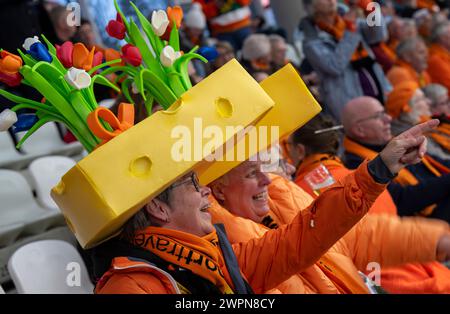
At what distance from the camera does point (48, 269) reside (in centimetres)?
335

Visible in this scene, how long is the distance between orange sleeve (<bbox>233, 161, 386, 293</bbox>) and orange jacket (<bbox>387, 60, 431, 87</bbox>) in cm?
424

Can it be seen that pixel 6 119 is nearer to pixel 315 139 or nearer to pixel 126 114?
pixel 126 114

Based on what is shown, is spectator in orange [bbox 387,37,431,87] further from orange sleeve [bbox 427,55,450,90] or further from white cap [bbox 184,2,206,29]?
white cap [bbox 184,2,206,29]

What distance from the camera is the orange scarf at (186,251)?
2.03 metres

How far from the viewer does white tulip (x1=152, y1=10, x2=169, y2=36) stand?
7.45ft

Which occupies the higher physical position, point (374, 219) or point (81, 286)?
point (374, 219)

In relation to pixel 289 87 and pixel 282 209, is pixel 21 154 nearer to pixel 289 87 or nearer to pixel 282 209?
pixel 282 209

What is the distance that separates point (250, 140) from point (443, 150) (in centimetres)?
268

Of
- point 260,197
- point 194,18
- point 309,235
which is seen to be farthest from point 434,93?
point 309,235

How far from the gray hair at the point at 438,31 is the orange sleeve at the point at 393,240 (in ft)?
18.0

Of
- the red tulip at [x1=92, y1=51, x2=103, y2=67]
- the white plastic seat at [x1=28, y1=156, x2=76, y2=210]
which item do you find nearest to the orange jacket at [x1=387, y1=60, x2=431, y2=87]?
the white plastic seat at [x1=28, y1=156, x2=76, y2=210]

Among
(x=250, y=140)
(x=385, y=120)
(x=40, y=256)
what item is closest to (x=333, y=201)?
(x=250, y=140)

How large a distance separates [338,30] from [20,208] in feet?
9.59

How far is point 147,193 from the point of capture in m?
1.82
